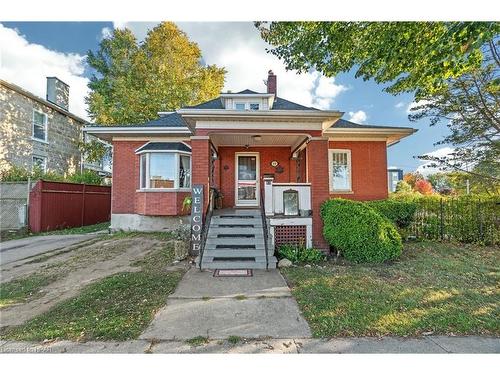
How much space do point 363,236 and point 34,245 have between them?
998 cm

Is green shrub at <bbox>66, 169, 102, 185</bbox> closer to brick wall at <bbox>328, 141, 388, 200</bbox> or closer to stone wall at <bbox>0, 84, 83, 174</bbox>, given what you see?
stone wall at <bbox>0, 84, 83, 174</bbox>

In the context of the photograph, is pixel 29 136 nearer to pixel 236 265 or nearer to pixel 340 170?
pixel 236 265

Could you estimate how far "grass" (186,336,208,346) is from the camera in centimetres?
278

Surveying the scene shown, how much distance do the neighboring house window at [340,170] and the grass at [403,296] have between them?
4.38 meters

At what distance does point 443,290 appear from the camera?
14.1ft

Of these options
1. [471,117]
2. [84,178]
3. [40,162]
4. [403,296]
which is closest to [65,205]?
[84,178]

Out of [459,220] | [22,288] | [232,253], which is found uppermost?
[459,220]

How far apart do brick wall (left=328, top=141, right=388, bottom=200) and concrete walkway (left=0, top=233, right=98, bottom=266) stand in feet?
33.8

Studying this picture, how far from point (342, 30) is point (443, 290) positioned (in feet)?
19.4

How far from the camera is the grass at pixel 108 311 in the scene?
303cm

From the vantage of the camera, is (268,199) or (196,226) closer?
(196,226)

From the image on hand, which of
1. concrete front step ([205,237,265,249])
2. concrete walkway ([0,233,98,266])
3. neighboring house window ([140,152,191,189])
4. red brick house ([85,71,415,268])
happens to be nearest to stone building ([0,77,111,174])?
concrete walkway ([0,233,98,266])

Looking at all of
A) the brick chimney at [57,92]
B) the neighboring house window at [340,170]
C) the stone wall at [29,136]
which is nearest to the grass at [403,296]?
the neighboring house window at [340,170]

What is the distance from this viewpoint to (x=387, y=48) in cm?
546
